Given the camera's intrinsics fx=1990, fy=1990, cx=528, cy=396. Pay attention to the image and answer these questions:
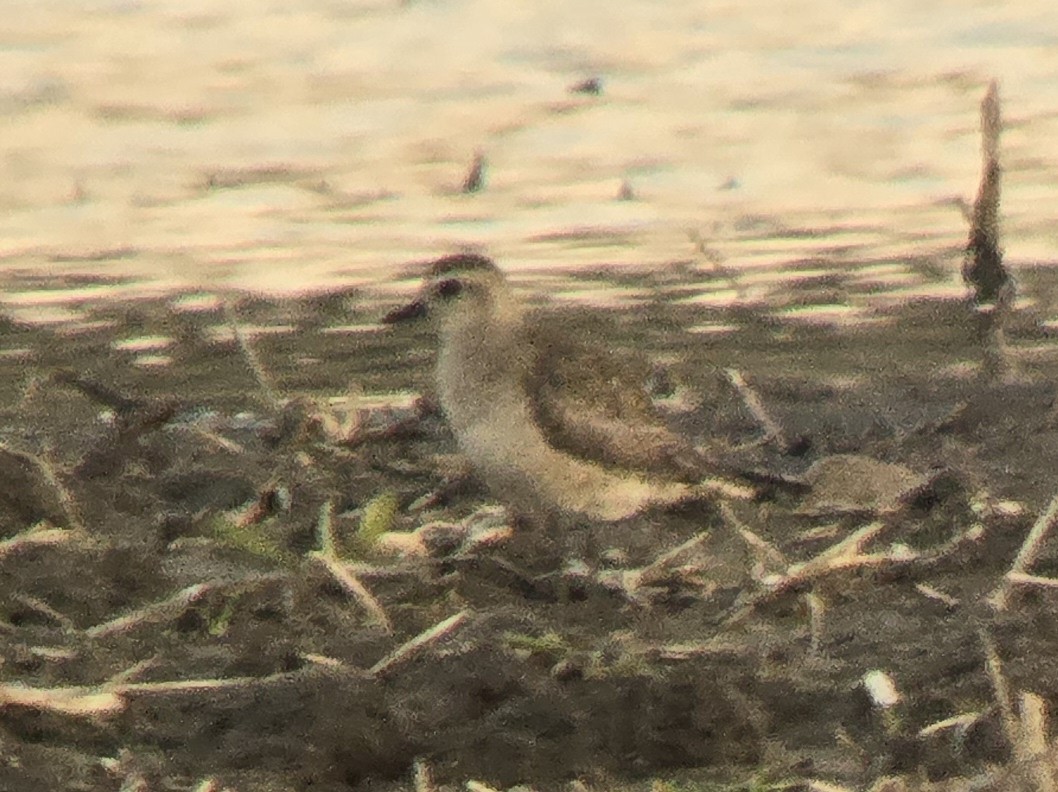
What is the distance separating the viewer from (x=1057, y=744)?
12.7 feet

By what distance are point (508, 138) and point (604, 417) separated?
125 cm

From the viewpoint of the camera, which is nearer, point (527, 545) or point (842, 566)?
point (842, 566)

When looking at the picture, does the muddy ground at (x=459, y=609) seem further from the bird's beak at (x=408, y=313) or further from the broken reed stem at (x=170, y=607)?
the bird's beak at (x=408, y=313)

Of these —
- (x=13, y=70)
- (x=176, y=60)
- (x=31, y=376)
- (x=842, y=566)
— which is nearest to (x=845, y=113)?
(x=842, y=566)

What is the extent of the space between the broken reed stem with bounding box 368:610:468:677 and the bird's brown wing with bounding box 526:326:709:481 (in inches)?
69.9

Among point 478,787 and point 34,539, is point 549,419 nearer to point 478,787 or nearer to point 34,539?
point 34,539

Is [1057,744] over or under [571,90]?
under

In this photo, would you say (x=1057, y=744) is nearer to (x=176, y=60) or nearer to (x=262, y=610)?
(x=262, y=610)

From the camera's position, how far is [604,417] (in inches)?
248

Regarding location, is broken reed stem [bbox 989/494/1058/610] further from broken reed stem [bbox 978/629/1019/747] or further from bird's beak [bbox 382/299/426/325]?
bird's beak [bbox 382/299/426/325]

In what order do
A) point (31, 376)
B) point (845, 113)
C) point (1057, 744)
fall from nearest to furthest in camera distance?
point (1057, 744) → point (845, 113) → point (31, 376)

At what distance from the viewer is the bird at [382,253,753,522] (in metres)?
6.16

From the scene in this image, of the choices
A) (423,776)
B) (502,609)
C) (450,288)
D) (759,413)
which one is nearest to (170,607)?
(502,609)

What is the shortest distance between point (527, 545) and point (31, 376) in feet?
8.53
